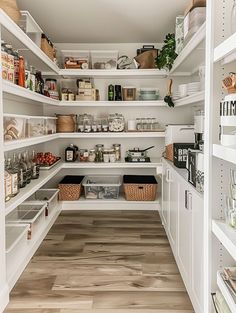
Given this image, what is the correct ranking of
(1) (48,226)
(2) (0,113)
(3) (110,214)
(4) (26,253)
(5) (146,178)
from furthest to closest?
(5) (146,178) → (3) (110,214) → (1) (48,226) → (4) (26,253) → (2) (0,113)

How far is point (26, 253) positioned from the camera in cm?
293

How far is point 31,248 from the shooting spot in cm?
308

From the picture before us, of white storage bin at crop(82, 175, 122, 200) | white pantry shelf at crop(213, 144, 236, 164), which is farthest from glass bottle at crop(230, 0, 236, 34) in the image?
white storage bin at crop(82, 175, 122, 200)

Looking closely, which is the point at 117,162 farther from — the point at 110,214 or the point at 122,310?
the point at 122,310

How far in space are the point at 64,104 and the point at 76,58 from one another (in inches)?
23.7

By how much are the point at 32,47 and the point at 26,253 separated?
1.68 metres

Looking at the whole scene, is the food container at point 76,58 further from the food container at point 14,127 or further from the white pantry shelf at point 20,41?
the food container at point 14,127

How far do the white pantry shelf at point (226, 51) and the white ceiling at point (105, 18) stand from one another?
1983 mm

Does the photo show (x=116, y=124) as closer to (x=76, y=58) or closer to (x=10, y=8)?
(x=76, y=58)

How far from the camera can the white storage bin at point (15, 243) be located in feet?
Result: 8.70

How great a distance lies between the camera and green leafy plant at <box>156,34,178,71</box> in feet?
12.1

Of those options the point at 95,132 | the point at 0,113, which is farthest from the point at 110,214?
the point at 0,113

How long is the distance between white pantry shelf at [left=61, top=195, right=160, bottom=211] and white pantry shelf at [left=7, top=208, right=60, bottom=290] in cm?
44

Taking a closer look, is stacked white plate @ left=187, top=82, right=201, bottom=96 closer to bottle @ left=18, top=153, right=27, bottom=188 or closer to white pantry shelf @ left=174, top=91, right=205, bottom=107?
white pantry shelf @ left=174, top=91, right=205, bottom=107
